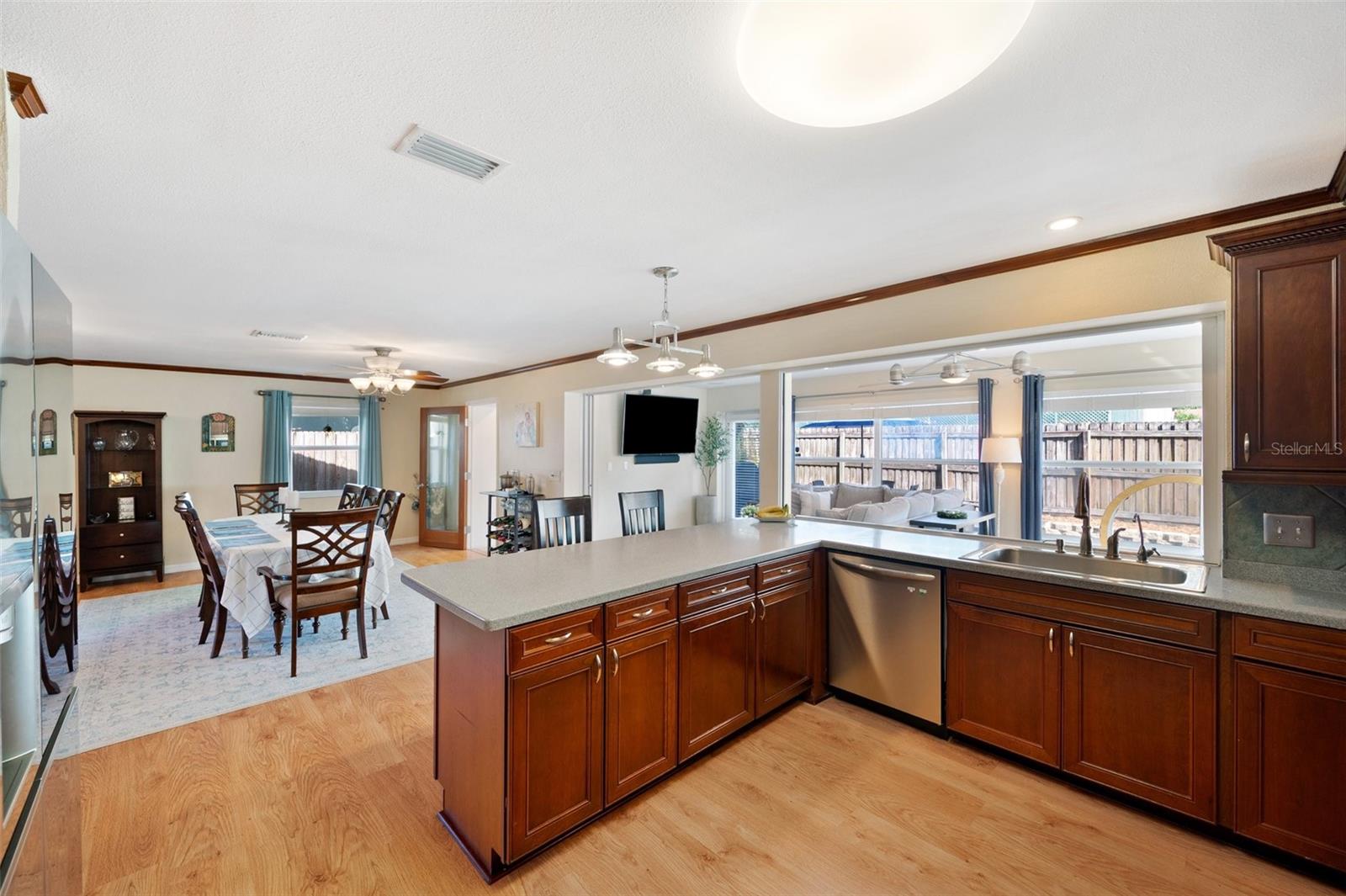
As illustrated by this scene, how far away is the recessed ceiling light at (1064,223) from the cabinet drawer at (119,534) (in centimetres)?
796

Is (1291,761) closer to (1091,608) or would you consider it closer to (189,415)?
(1091,608)

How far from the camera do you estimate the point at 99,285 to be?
325 cm

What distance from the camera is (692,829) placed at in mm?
2084

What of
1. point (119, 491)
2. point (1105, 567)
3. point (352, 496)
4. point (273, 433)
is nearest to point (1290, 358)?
point (1105, 567)

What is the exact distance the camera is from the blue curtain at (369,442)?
7.54 m

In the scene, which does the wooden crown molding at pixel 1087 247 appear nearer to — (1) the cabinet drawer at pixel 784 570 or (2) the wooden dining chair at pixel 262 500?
(1) the cabinet drawer at pixel 784 570

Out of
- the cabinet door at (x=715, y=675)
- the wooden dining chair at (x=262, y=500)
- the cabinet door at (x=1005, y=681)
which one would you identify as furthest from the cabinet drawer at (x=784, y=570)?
the wooden dining chair at (x=262, y=500)

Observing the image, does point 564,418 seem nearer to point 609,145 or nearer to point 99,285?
point 99,285

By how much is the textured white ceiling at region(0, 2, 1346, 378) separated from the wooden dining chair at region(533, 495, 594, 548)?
1.29 meters

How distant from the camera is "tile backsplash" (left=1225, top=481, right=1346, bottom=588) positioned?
2.11 meters

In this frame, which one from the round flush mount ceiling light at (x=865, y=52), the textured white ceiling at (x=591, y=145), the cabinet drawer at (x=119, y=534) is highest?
the textured white ceiling at (x=591, y=145)

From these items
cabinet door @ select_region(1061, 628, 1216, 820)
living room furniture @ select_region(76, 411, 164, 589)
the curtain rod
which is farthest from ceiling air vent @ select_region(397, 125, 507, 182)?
the curtain rod

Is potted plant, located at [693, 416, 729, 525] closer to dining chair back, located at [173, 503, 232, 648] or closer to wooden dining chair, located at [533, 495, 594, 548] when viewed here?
wooden dining chair, located at [533, 495, 594, 548]

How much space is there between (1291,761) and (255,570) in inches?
201
